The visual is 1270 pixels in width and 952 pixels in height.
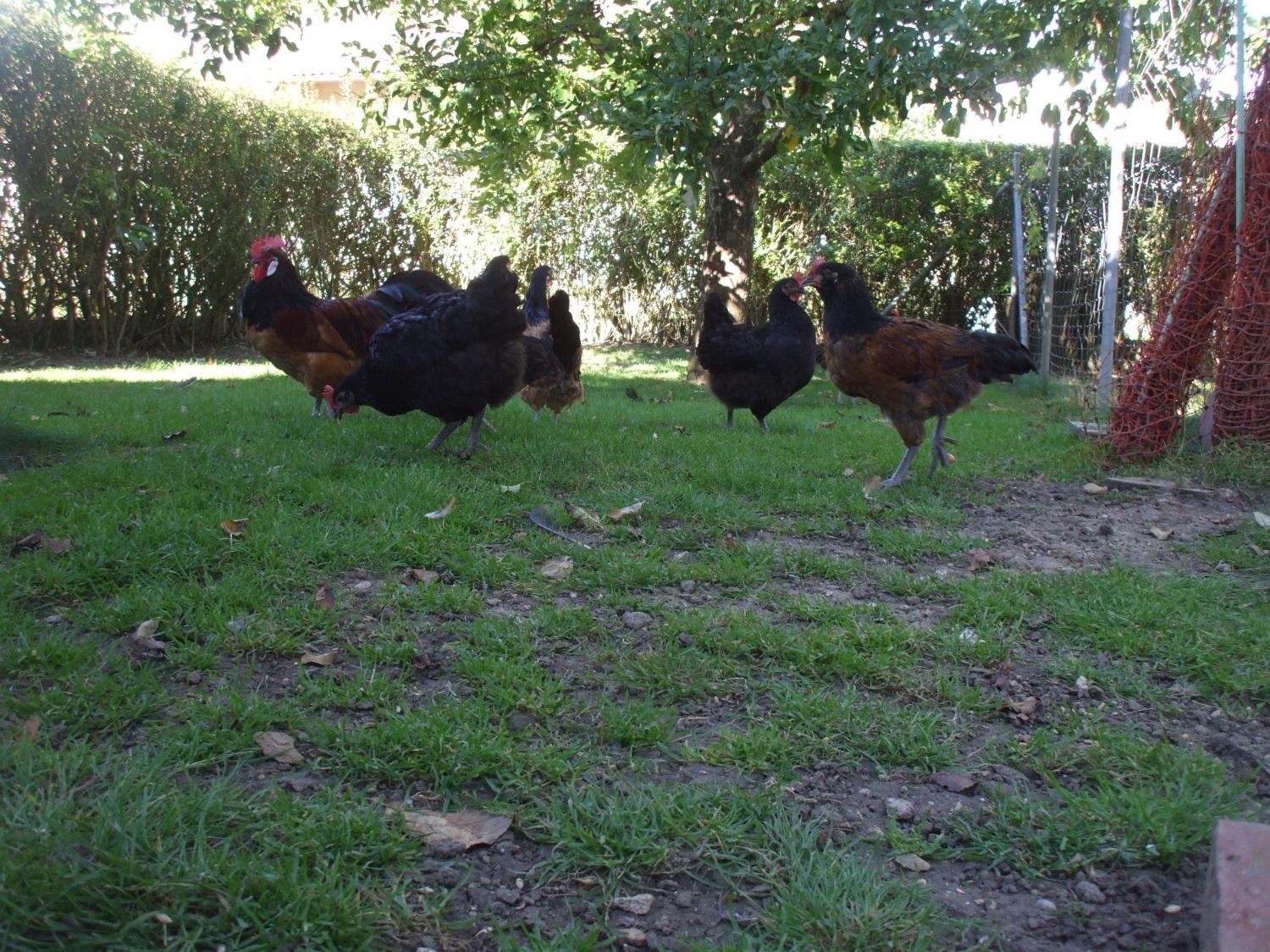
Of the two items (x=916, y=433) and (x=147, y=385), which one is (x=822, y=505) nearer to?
(x=916, y=433)

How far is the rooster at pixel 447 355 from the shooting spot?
5250 millimetres

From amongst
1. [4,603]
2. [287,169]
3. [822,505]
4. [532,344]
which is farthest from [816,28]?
[287,169]

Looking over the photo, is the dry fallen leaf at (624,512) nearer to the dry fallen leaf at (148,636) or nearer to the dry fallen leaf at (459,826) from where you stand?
the dry fallen leaf at (148,636)

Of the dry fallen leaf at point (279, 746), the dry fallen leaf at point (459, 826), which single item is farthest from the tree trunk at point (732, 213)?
the dry fallen leaf at point (459, 826)

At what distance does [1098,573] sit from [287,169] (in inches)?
503

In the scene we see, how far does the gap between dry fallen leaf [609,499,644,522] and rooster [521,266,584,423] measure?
2.69 m

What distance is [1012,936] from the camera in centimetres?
163

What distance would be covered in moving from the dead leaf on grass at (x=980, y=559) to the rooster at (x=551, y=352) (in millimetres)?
3857

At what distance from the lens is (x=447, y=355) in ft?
17.2

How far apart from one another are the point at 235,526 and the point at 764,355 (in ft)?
15.2

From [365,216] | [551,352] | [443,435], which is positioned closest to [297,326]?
[443,435]

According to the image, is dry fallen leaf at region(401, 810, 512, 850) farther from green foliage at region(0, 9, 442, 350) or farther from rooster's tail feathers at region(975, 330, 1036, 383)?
green foliage at region(0, 9, 442, 350)

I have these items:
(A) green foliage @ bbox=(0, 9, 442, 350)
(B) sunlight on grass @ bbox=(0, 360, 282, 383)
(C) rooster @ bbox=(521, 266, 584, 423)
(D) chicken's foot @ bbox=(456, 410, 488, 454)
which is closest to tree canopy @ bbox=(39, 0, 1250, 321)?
(C) rooster @ bbox=(521, 266, 584, 423)

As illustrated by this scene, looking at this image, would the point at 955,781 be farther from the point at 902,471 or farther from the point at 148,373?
the point at 148,373
